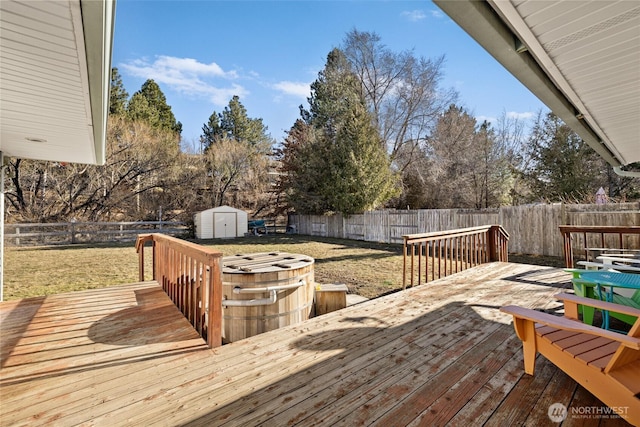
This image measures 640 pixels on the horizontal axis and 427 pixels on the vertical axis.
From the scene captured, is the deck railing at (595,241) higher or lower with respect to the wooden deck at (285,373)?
higher

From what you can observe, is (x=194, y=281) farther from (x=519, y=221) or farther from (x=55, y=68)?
(x=519, y=221)

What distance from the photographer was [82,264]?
330 inches

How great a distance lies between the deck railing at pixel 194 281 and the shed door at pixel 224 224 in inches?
475

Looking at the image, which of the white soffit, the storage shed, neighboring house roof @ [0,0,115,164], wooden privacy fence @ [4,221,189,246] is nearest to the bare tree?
the storage shed

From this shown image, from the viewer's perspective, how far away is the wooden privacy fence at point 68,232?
43.0ft

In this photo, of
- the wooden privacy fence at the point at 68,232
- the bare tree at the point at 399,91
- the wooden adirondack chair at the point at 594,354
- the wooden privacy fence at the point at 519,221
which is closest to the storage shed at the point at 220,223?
the wooden privacy fence at the point at 68,232

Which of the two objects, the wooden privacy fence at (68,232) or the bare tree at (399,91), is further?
the bare tree at (399,91)

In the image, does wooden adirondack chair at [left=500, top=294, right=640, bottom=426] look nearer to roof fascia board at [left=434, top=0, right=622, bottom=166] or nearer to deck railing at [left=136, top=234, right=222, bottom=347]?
roof fascia board at [left=434, top=0, right=622, bottom=166]

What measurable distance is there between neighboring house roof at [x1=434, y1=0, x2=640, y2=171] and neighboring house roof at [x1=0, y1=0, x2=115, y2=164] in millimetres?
1846

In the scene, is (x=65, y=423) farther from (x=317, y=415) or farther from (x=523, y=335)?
(x=523, y=335)

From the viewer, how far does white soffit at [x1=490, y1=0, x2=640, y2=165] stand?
166 cm

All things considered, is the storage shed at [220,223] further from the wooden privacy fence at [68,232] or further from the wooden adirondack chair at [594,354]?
the wooden adirondack chair at [594,354]

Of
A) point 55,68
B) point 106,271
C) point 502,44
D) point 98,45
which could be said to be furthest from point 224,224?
point 502,44

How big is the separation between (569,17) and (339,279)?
567 cm
